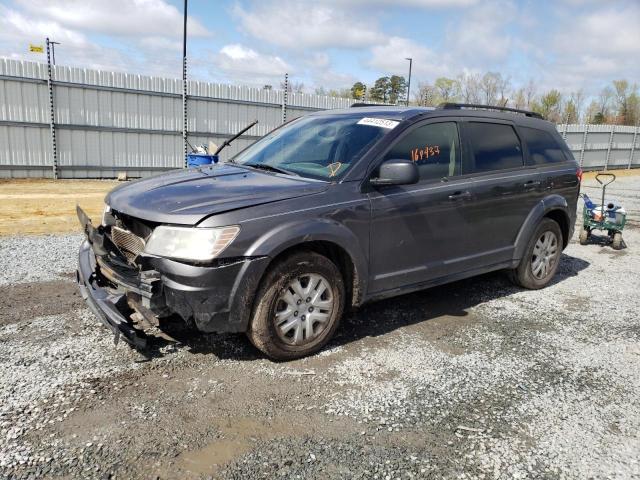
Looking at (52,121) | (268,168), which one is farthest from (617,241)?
(52,121)

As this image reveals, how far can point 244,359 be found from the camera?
3.81 metres

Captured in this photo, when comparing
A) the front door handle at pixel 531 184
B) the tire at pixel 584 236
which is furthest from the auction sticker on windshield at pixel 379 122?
the tire at pixel 584 236

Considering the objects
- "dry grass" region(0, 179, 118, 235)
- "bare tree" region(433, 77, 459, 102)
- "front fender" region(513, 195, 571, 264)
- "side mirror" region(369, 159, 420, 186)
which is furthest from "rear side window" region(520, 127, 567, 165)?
"bare tree" region(433, 77, 459, 102)

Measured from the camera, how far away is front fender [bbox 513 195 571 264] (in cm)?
542

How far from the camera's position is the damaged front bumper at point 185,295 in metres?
3.29

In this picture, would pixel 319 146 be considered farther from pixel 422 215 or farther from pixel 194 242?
pixel 194 242

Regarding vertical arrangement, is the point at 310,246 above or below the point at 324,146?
below

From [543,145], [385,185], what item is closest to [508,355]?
[385,185]

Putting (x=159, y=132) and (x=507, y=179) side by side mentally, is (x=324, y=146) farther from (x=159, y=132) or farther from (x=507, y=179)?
(x=159, y=132)

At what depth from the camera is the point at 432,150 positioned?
4.57 metres

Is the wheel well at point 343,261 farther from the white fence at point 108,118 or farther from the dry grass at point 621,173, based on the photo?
the dry grass at point 621,173

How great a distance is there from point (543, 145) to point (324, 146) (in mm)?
2782

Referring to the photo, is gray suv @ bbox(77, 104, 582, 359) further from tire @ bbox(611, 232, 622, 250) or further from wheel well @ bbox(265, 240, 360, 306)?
tire @ bbox(611, 232, 622, 250)

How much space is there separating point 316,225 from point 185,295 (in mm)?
1017
